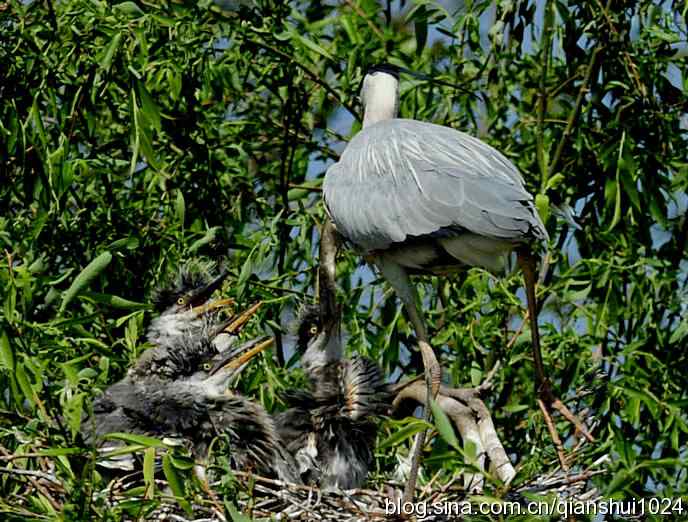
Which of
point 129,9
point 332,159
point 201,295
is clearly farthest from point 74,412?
point 332,159

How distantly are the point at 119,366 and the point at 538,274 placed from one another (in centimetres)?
164

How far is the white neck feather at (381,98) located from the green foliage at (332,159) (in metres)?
0.20

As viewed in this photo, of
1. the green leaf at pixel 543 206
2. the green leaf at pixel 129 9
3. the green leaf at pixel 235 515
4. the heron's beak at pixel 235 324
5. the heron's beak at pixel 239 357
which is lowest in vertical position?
the heron's beak at pixel 239 357

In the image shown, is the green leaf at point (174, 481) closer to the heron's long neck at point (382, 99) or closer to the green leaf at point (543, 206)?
the green leaf at point (543, 206)

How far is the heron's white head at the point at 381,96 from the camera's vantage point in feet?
17.4

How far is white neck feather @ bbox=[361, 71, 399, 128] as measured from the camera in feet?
17.4

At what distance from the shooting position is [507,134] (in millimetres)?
6277

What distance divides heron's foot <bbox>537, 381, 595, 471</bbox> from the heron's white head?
1.21 metres

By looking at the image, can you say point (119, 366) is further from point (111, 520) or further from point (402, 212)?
point (111, 520)

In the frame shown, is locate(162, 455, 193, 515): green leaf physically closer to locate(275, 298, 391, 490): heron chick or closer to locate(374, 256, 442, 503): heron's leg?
locate(374, 256, 442, 503): heron's leg

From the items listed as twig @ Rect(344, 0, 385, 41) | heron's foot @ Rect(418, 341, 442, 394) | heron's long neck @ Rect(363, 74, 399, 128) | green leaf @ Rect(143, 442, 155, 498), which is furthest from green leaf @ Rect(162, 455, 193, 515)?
twig @ Rect(344, 0, 385, 41)

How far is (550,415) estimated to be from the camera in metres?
4.67

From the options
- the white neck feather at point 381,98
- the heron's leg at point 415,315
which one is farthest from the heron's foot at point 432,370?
the white neck feather at point 381,98

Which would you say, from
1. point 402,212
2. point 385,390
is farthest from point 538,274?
point 402,212
